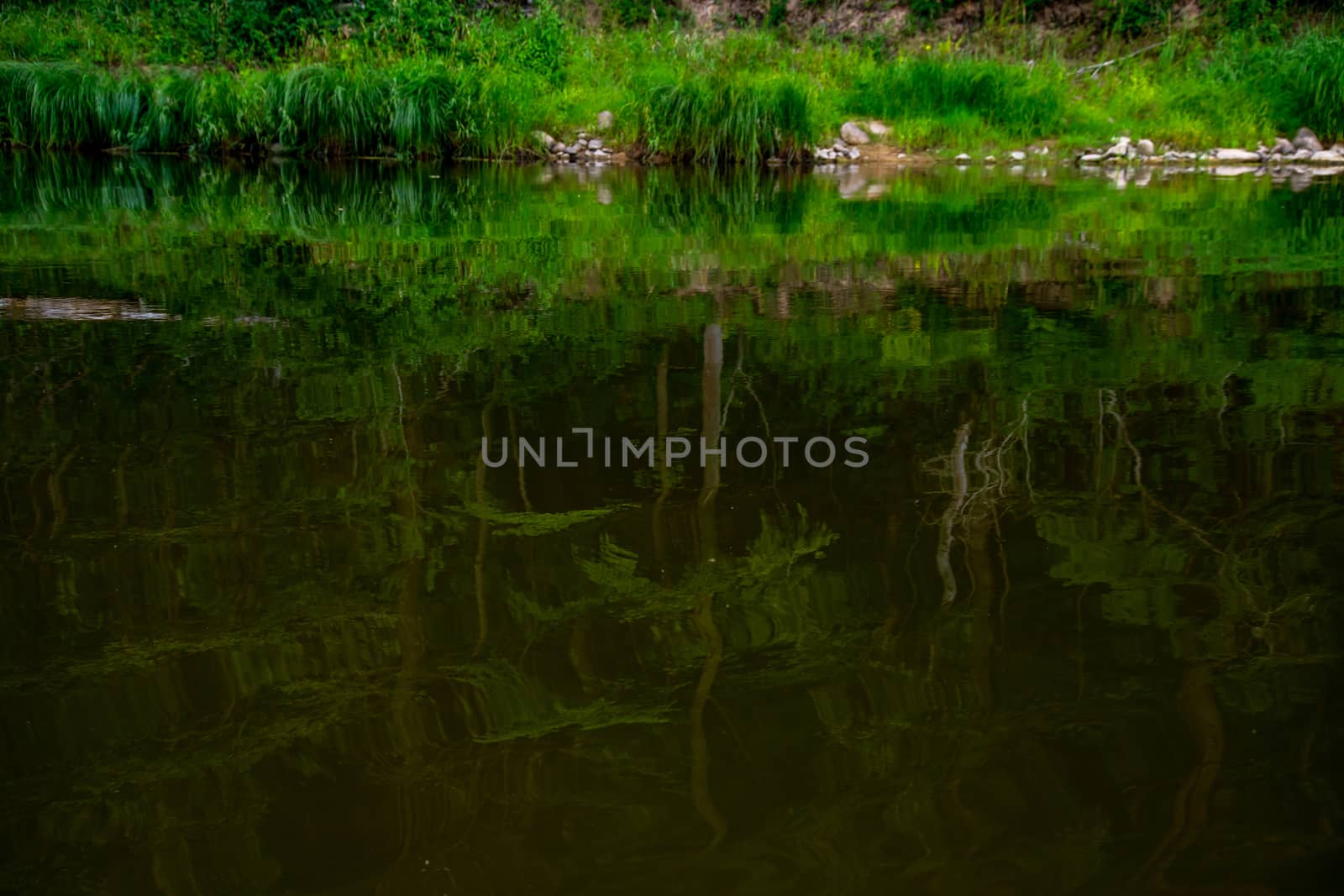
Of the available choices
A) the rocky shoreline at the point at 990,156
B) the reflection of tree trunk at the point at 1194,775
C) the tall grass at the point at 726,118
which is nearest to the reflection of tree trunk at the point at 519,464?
the reflection of tree trunk at the point at 1194,775

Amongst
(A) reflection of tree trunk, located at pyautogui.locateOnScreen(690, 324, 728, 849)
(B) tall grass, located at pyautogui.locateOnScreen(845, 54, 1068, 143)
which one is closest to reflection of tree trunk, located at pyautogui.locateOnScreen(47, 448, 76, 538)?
(A) reflection of tree trunk, located at pyautogui.locateOnScreen(690, 324, 728, 849)

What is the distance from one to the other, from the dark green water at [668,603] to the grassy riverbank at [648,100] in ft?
29.8

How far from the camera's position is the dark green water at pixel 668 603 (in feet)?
4.25

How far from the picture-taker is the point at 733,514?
7.39 ft

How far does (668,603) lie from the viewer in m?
1.87

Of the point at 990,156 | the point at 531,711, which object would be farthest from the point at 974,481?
the point at 990,156

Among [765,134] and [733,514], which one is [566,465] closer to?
[733,514]

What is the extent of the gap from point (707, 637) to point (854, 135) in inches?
496

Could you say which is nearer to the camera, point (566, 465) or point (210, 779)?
point (210, 779)

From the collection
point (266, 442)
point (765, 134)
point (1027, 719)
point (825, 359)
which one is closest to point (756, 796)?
point (1027, 719)

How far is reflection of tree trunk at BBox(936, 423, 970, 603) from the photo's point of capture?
1.90 metres

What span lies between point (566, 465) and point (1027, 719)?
1.22m

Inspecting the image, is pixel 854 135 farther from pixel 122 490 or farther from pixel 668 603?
pixel 668 603

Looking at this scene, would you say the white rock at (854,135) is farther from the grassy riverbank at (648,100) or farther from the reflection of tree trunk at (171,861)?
the reflection of tree trunk at (171,861)
